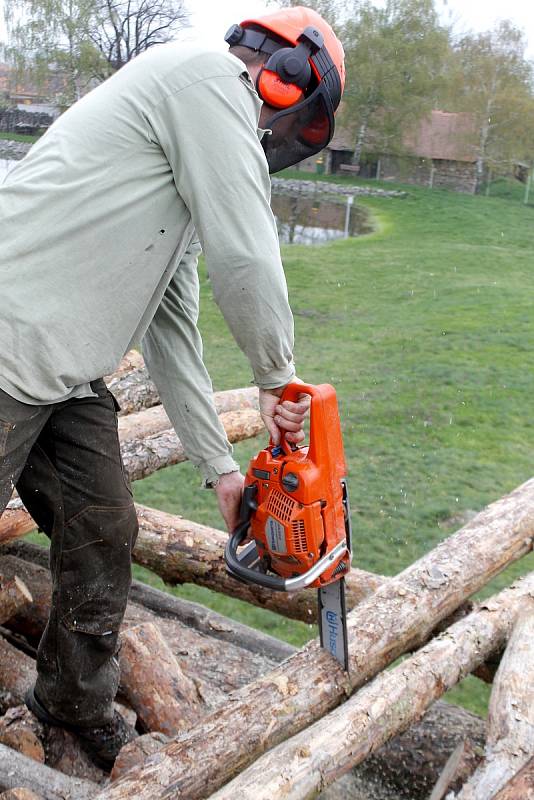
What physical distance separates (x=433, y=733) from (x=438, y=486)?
3.25 metres

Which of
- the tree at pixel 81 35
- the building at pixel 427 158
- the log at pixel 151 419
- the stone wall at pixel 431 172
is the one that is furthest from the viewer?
the stone wall at pixel 431 172

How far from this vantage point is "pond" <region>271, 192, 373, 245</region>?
21.9 metres

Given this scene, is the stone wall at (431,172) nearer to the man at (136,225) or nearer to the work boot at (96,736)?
the man at (136,225)

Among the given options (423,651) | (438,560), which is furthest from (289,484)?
(438,560)

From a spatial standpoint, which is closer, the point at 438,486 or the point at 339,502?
the point at 339,502

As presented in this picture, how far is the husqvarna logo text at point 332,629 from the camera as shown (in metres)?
2.34

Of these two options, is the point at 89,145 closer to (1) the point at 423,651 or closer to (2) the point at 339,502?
(2) the point at 339,502

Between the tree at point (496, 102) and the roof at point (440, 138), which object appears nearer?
the tree at point (496, 102)

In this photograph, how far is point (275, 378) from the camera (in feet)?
6.73

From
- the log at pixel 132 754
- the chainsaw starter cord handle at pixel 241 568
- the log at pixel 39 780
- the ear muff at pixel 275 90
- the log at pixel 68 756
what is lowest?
the log at pixel 68 756

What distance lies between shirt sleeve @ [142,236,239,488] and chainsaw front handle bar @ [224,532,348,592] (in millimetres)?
235

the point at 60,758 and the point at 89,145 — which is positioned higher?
the point at 89,145

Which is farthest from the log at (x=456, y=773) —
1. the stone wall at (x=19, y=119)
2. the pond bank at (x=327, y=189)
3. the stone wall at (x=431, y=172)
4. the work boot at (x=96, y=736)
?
the stone wall at (x=431, y=172)

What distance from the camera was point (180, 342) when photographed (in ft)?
8.13
